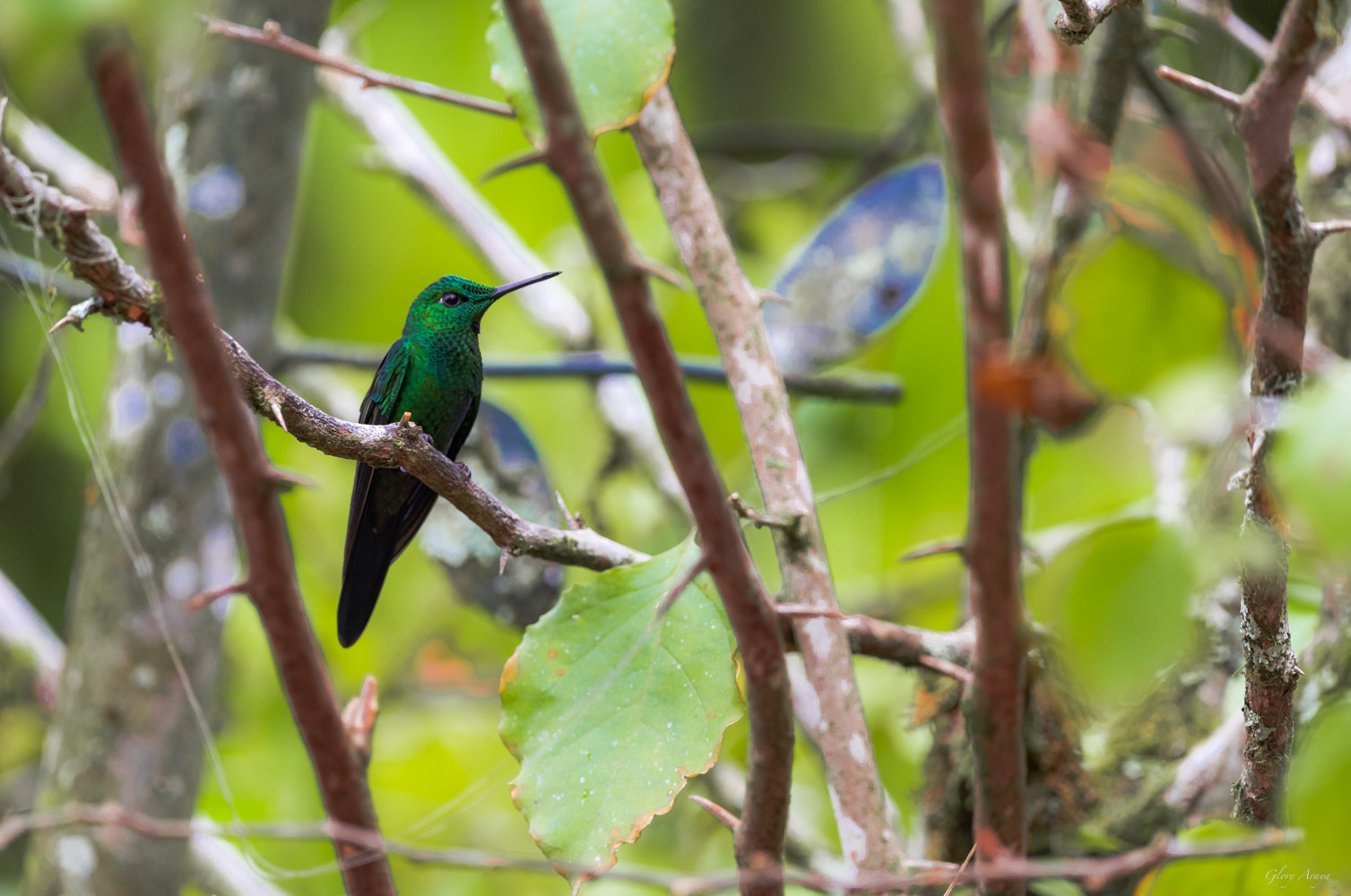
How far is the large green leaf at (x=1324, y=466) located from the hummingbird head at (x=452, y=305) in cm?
143

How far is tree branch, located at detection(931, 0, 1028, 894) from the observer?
19.6 inches

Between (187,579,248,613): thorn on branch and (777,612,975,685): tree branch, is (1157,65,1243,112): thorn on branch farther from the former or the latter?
(187,579,248,613): thorn on branch

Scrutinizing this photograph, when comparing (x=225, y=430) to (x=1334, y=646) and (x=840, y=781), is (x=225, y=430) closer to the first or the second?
(x=840, y=781)

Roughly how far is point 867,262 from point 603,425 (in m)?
0.73

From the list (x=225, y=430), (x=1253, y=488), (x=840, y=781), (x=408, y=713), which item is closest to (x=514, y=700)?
(x=840, y=781)

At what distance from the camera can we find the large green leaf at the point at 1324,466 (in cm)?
47

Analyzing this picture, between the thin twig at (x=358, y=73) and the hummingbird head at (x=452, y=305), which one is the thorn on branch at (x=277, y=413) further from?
the hummingbird head at (x=452, y=305)

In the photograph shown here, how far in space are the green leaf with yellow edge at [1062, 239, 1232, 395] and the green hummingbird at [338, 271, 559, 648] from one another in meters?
1.10

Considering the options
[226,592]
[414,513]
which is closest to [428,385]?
[414,513]

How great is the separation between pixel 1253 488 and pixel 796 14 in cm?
425

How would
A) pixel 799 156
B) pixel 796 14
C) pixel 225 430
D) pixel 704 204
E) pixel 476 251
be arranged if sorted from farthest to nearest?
pixel 796 14, pixel 799 156, pixel 476 251, pixel 704 204, pixel 225 430

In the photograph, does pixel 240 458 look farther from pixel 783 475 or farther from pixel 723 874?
pixel 783 475

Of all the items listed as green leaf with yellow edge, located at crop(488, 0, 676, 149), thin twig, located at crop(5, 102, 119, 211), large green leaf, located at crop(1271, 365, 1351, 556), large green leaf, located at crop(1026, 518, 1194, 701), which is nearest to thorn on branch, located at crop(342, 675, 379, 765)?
green leaf with yellow edge, located at crop(488, 0, 676, 149)

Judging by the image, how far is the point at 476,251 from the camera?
2.67 metres
